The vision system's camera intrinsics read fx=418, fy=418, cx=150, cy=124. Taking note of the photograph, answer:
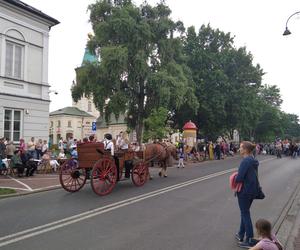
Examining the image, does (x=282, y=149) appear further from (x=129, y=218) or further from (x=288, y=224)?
(x=129, y=218)

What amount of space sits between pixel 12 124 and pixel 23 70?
10.7 ft

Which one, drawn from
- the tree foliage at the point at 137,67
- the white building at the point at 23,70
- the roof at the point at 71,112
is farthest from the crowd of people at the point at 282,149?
the roof at the point at 71,112

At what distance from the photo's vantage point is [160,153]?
17.5 m

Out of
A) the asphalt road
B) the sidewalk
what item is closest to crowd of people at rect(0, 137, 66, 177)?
the sidewalk

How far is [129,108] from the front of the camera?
36.8 meters

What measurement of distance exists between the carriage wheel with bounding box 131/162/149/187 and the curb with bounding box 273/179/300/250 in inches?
212

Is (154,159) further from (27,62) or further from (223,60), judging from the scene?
(223,60)

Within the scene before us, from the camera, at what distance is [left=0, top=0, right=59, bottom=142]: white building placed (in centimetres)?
2264

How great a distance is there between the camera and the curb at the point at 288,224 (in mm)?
7734

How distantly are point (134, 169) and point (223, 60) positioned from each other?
3341 cm

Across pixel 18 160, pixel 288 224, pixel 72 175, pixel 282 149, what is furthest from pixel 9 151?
pixel 282 149

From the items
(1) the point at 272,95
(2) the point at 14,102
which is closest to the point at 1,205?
(2) the point at 14,102

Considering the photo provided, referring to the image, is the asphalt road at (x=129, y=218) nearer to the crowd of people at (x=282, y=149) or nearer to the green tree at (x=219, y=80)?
the crowd of people at (x=282, y=149)

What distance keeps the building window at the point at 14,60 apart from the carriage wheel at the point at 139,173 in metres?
11.3
